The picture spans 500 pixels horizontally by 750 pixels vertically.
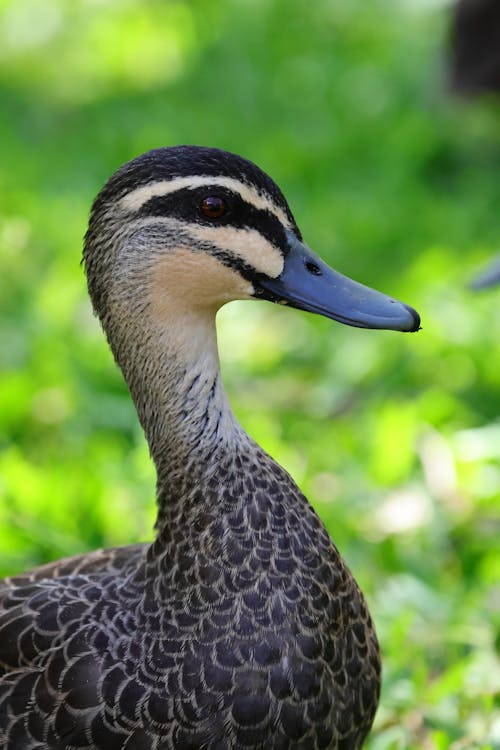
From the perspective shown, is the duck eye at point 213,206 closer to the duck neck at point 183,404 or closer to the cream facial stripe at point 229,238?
the cream facial stripe at point 229,238

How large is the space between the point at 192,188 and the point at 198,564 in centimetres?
61

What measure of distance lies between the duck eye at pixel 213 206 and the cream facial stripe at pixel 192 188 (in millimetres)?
22

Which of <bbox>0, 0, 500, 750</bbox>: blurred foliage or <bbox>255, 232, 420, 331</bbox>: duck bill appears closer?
<bbox>255, 232, 420, 331</bbox>: duck bill

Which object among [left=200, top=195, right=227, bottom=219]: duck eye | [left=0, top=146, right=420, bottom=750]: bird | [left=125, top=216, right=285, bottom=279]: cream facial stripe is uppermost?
[left=200, top=195, right=227, bottom=219]: duck eye

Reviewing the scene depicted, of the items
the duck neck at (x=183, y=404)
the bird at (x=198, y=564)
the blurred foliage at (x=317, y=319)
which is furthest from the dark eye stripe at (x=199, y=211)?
the blurred foliage at (x=317, y=319)

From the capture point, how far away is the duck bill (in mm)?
1798

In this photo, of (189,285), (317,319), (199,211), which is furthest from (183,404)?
(317,319)

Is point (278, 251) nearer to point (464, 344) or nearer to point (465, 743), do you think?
point (465, 743)

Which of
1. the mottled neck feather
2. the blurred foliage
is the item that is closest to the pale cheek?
the mottled neck feather

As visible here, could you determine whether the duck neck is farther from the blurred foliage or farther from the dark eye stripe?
the blurred foliage

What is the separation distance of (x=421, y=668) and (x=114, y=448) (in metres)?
1.21

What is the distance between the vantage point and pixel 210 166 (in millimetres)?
1709

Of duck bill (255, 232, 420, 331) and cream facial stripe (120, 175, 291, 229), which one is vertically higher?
cream facial stripe (120, 175, 291, 229)

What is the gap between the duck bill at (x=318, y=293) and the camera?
180 centimetres
